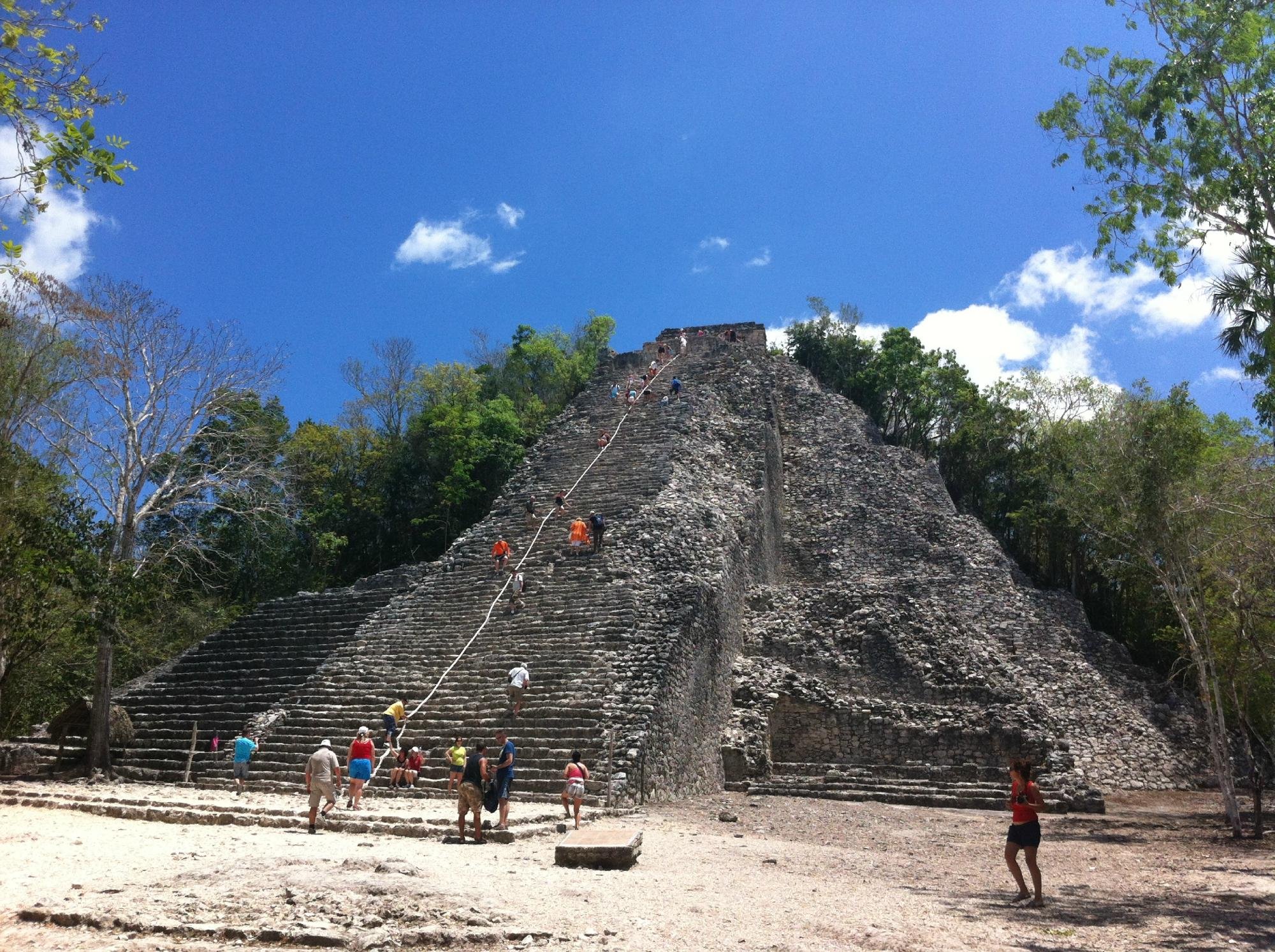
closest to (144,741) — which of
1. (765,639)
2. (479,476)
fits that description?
(765,639)

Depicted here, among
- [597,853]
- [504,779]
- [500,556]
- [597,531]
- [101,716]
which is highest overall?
[597,531]

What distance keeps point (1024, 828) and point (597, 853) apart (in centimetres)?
345

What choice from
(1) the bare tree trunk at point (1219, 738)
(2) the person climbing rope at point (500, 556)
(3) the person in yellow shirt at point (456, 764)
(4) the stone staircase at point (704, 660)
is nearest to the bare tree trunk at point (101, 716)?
(4) the stone staircase at point (704, 660)

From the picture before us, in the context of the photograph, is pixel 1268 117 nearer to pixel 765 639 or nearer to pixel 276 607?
pixel 765 639

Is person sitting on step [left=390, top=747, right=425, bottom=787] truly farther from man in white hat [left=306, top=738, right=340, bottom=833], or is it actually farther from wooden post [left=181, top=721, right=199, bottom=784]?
wooden post [left=181, top=721, right=199, bottom=784]

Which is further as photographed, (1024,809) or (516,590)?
(516,590)

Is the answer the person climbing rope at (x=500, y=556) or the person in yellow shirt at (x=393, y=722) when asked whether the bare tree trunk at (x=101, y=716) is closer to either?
the person in yellow shirt at (x=393, y=722)

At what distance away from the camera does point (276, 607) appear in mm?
19875

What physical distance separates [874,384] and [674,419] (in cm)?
1124

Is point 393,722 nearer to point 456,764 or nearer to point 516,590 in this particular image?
point 456,764

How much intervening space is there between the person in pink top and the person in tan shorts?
4.72 ft

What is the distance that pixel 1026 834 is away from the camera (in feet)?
23.1

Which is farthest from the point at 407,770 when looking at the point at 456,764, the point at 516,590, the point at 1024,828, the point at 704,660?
the point at 1024,828

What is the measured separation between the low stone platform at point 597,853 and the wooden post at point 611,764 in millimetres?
3424
